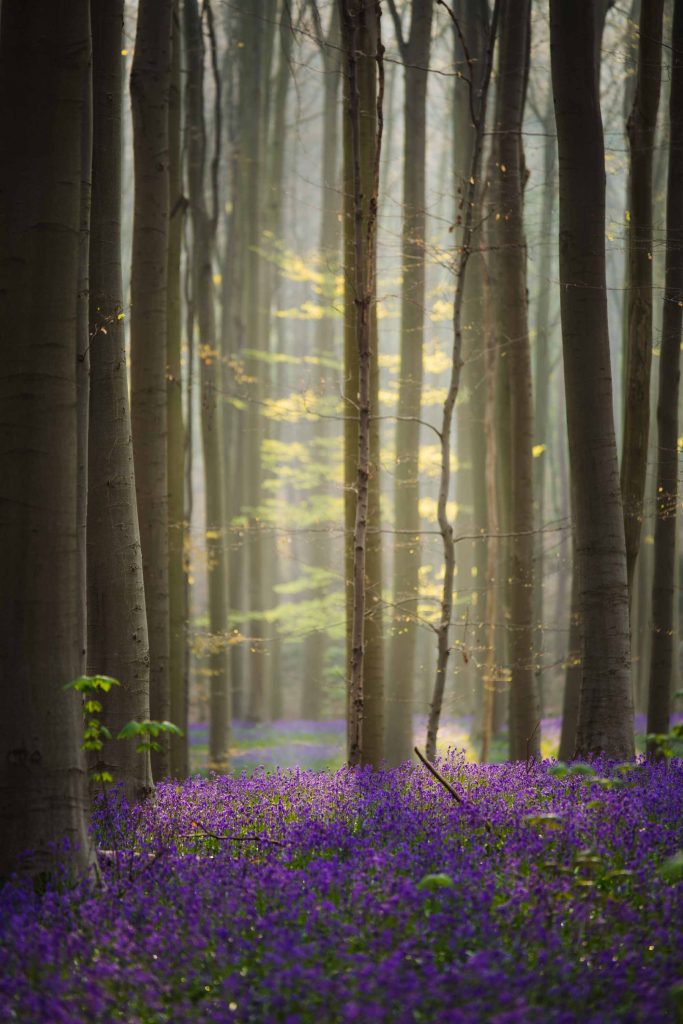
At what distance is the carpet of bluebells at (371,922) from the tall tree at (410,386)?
9.18 metres

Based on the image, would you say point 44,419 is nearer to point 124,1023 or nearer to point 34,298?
point 34,298

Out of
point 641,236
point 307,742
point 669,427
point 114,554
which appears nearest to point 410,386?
point 669,427

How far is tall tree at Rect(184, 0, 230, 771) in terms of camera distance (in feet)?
49.5

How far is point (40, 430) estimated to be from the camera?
4.85m

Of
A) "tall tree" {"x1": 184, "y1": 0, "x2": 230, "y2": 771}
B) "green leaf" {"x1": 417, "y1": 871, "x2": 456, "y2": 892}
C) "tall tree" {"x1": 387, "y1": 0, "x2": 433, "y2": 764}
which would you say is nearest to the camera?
"green leaf" {"x1": 417, "y1": 871, "x2": 456, "y2": 892}

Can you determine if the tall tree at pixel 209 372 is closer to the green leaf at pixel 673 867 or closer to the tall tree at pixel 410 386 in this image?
the tall tree at pixel 410 386

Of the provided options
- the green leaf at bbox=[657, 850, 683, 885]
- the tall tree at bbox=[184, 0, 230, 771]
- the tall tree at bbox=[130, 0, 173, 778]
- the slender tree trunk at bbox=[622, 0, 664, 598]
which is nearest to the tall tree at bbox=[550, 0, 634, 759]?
the slender tree trunk at bbox=[622, 0, 664, 598]

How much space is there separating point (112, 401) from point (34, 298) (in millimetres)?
1906

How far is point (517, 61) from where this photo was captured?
38.4 feet

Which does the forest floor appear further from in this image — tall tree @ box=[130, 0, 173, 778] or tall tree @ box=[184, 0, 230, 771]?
tall tree @ box=[130, 0, 173, 778]

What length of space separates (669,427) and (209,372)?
8829 millimetres

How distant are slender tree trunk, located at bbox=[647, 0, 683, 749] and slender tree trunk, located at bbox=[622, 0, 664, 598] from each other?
0.20 m

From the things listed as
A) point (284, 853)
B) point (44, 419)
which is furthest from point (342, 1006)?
point (44, 419)

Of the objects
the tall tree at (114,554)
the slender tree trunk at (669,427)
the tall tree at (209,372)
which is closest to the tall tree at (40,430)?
the tall tree at (114,554)
